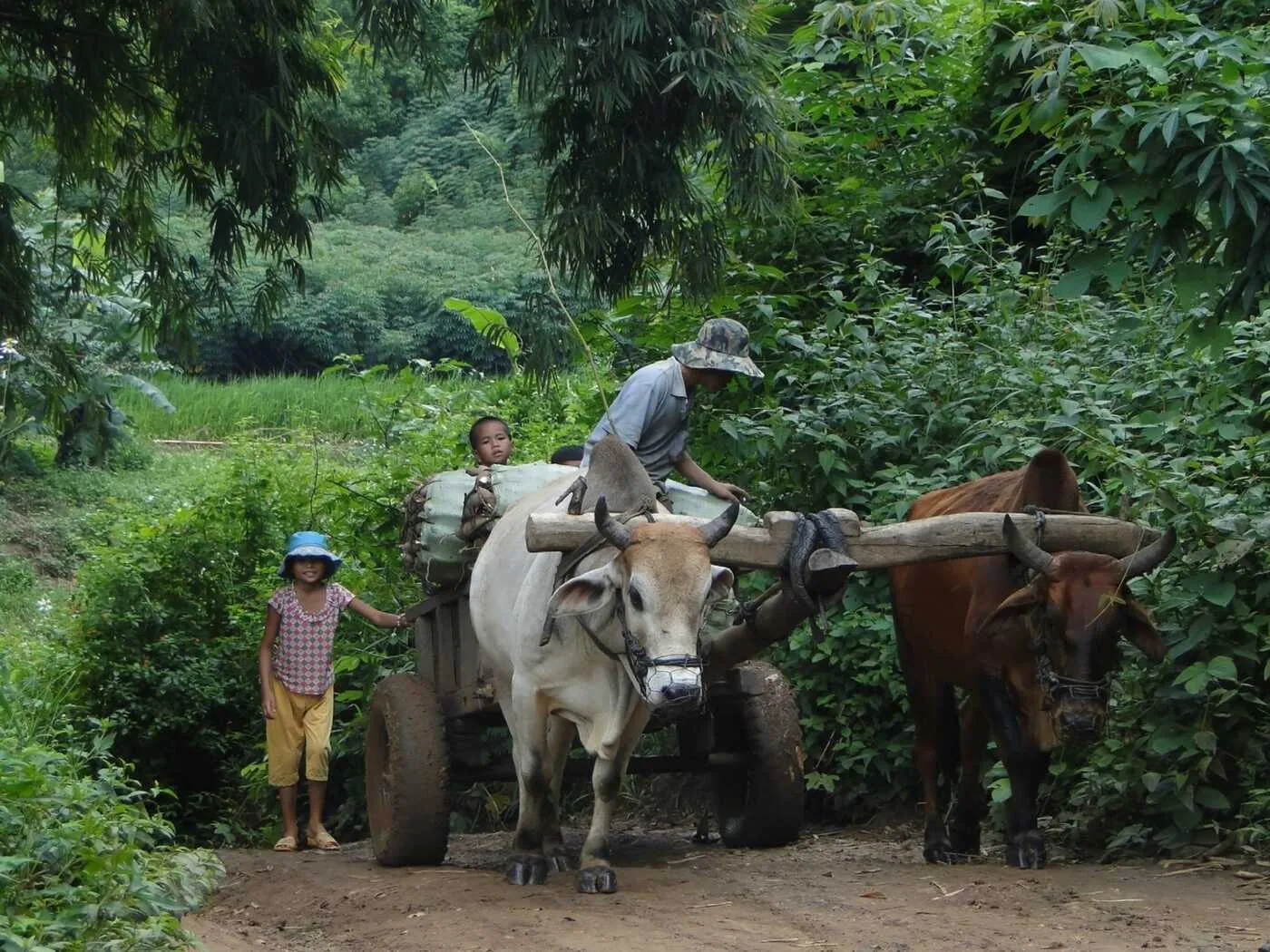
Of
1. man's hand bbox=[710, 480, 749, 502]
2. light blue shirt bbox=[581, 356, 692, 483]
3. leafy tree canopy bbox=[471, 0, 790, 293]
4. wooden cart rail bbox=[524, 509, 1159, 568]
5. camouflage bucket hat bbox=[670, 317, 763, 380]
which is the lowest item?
wooden cart rail bbox=[524, 509, 1159, 568]

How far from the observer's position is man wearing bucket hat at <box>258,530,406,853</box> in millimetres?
7566

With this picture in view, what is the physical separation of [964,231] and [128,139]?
4501mm

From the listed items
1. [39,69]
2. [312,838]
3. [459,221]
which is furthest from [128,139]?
[459,221]

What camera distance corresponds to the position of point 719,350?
5914 mm

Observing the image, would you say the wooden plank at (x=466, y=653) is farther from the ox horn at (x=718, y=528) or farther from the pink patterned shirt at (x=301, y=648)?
the ox horn at (x=718, y=528)

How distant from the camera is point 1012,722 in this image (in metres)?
5.81

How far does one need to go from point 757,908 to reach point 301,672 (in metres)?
2.97

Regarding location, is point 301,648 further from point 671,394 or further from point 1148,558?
point 1148,558

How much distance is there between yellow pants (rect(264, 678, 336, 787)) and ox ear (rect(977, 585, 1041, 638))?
336cm

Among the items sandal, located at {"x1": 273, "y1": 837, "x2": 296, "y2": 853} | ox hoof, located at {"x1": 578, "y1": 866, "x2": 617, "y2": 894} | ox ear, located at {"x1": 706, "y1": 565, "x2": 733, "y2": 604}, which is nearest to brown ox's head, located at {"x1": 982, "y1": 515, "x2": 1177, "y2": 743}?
ox ear, located at {"x1": 706, "y1": 565, "x2": 733, "y2": 604}

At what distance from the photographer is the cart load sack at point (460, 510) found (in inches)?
257

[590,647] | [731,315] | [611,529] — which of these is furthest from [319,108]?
[611,529]

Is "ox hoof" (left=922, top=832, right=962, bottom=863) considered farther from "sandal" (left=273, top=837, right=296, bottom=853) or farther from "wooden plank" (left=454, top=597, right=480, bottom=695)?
"sandal" (left=273, top=837, right=296, bottom=853)

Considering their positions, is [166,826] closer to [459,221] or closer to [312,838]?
[312,838]
